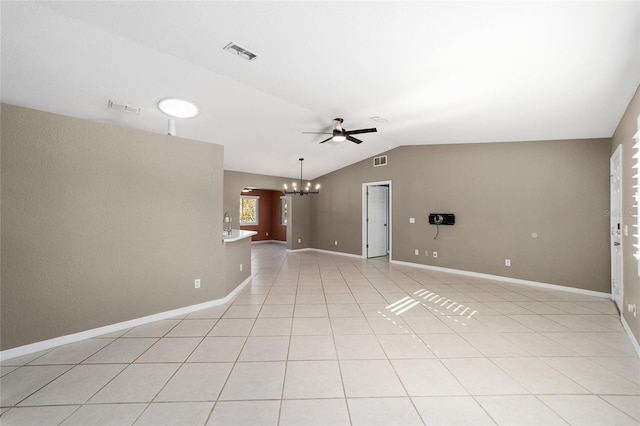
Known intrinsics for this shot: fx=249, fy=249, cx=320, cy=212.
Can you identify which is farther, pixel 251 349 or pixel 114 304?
pixel 114 304

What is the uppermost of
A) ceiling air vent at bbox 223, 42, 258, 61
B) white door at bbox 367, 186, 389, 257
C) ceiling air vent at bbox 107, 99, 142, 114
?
ceiling air vent at bbox 223, 42, 258, 61

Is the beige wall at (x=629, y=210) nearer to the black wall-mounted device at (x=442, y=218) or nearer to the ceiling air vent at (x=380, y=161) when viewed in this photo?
the black wall-mounted device at (x=442, y=218)

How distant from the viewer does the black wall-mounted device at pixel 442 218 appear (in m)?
5.32

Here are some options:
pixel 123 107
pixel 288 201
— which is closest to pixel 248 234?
pixel 123 107

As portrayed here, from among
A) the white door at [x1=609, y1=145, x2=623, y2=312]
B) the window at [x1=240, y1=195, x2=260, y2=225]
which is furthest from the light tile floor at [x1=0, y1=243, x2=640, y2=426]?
the window at [x1=240, y1=195, x2=260, y2=225]

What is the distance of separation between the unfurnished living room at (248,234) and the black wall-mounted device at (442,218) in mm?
1032

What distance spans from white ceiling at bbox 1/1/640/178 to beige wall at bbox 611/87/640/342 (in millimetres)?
257

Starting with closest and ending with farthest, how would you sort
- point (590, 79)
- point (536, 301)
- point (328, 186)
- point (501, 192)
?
1. point (590, 79)
2. point (536, 301)
3. point (501, 192)
4. point (328, 186)

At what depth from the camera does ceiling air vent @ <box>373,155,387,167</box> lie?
658cm

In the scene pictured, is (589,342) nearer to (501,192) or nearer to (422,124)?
(501,192)

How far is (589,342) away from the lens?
246 centimetres

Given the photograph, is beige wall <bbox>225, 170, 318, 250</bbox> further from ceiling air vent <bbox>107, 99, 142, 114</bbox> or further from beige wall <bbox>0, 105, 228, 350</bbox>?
beige wall <bbox>0, 105, 228, 350</bbox>

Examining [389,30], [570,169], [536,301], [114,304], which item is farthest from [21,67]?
[570,169]

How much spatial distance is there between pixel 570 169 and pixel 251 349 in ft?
18.1
